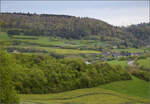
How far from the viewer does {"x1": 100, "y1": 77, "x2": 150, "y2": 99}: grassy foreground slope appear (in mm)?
44466

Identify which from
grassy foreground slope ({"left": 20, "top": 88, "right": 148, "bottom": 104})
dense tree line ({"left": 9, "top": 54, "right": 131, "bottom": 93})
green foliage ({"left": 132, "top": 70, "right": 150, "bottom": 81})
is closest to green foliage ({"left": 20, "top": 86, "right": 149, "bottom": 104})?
grassy foreground slope ({"left": 20, "top": 88, "right": 148, "bottom": 104})

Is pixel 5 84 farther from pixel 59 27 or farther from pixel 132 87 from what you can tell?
pixel 59 27

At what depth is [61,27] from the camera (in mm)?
127000

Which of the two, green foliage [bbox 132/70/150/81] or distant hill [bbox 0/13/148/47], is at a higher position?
distant hill [bbox 0/13/148/47]

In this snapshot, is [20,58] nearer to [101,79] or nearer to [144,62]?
[101,79]

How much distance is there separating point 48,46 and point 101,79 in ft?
156

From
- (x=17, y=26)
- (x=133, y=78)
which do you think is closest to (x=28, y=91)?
(x=133, y=78)

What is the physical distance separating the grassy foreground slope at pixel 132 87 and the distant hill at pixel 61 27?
7218 cm

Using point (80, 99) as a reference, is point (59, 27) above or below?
above

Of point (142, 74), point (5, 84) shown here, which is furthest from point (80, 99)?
point (142, 74)

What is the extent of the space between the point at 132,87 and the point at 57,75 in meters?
17.9

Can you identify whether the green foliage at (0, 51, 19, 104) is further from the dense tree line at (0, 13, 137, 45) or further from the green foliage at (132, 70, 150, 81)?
the dense tree line at (0, 13, 137, 45)

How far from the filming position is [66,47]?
94.5 meters

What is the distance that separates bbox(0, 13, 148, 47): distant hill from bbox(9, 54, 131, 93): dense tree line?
64113mm
